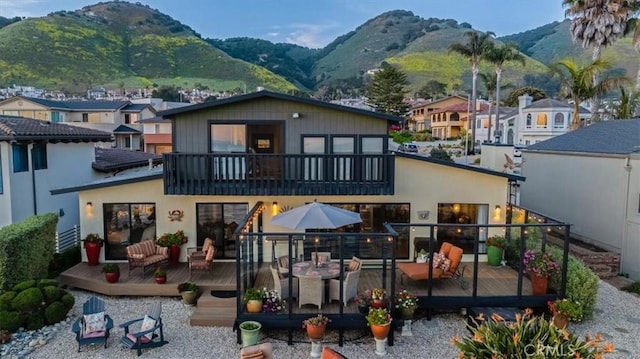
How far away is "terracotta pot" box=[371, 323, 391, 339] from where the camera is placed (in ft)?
27.3

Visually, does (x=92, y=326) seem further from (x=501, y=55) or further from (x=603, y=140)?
(x=501, y=55)

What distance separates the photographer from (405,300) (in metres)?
9.30

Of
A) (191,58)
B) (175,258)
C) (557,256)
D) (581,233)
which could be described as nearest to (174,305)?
(175,258)

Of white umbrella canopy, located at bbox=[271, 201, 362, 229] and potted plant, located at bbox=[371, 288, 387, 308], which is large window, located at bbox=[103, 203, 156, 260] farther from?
potted plant, located at bbox=[371, 288, 387, 308]

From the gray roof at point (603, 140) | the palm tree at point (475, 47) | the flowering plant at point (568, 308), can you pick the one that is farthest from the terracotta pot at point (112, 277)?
the palm tree at point (475, 47)

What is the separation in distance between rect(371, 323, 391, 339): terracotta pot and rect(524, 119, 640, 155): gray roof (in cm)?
1090

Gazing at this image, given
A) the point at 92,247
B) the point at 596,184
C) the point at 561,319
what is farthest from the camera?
the point at 596,184

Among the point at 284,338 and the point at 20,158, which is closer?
the point at 284,338

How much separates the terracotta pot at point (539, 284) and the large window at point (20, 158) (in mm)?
15385

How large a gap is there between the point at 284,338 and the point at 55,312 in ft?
16.9

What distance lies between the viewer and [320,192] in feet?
39.2

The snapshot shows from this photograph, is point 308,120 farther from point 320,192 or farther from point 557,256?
point 557,256

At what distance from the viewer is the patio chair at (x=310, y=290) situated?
9.09m

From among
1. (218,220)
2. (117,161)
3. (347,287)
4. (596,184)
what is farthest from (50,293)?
(596,184)
